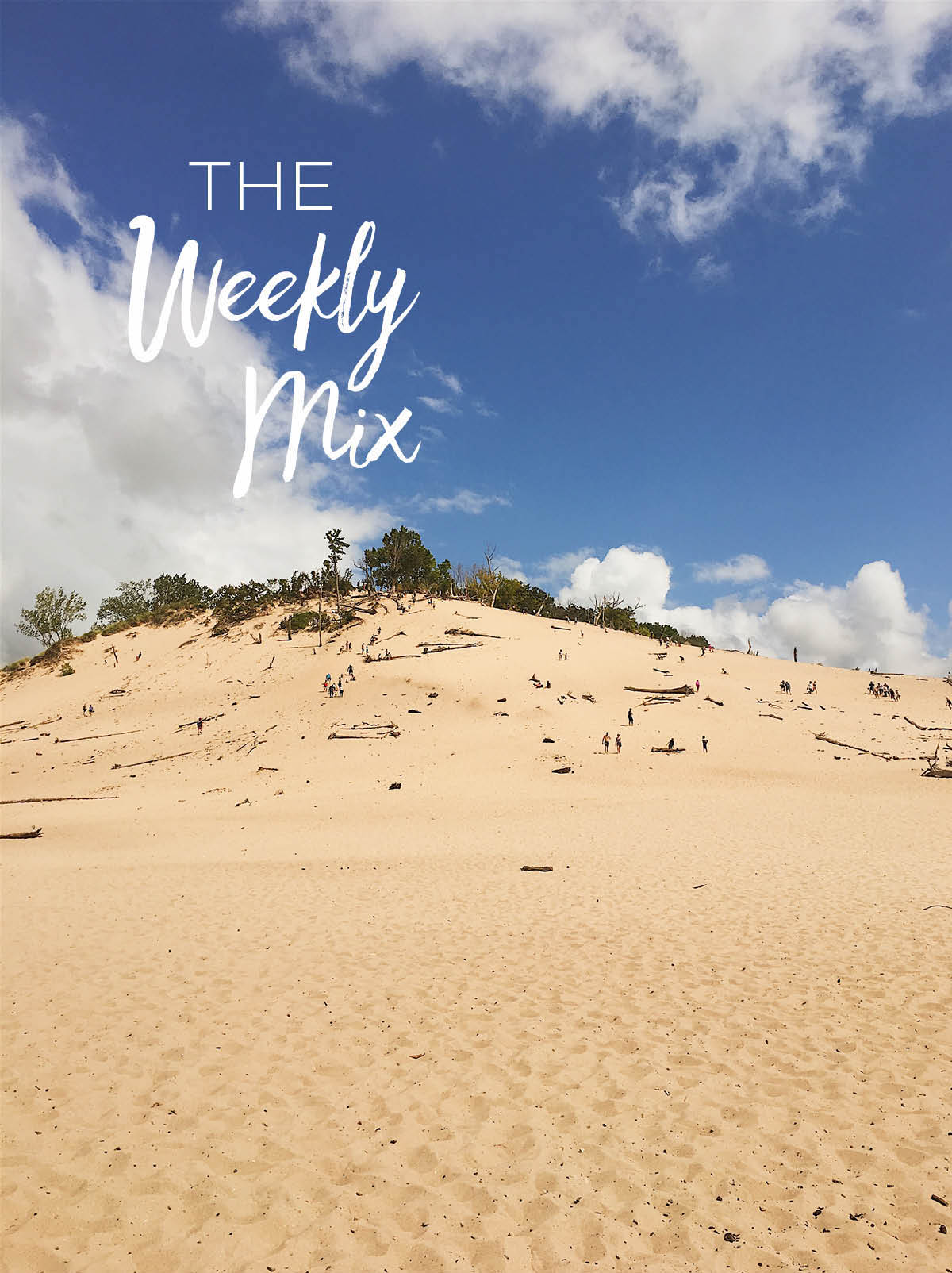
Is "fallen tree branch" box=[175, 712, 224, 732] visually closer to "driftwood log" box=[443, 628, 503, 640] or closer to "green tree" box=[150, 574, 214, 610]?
"driftwood log" box=[443, 628, 503, 640]

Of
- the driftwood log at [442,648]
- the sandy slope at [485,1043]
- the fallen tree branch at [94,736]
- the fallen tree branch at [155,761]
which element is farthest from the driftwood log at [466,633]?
the sandy slope at [485,1043]

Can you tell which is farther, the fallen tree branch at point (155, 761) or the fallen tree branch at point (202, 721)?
the fallen tree branch at point (202, 721)

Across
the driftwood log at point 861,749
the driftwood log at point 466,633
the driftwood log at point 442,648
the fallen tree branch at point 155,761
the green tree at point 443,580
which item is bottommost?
the fallen tree branch at point 155,761

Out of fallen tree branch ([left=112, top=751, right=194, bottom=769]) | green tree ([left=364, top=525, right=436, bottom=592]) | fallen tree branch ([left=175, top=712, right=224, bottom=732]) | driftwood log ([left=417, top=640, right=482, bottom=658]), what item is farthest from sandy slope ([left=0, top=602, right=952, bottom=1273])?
green tree ([left=364, top=525, right=436, bottom=592])

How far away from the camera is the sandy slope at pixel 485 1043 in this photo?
5141mm

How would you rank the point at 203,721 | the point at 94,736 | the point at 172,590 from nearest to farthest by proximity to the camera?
the point at 94,736 < the point at 203,721 < the point at 172,590

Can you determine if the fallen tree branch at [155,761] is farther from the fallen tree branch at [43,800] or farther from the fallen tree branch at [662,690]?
the fallen tree branch at [662,690]

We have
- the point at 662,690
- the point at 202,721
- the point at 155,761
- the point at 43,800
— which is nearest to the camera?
the point at 43,800

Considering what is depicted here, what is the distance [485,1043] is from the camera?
26.2 ft

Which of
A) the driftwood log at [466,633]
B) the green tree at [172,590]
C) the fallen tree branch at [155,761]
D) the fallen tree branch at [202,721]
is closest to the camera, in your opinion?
the fallen tree branch at [155,761]

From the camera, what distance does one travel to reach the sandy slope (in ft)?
16.9

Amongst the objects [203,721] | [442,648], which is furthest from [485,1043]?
[442,648]

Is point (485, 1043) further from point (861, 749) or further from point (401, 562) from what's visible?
point (401, 562)

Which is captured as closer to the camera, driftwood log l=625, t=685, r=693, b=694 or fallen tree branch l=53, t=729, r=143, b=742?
fallen tree branch l=53, t=729, r=143, b=742
